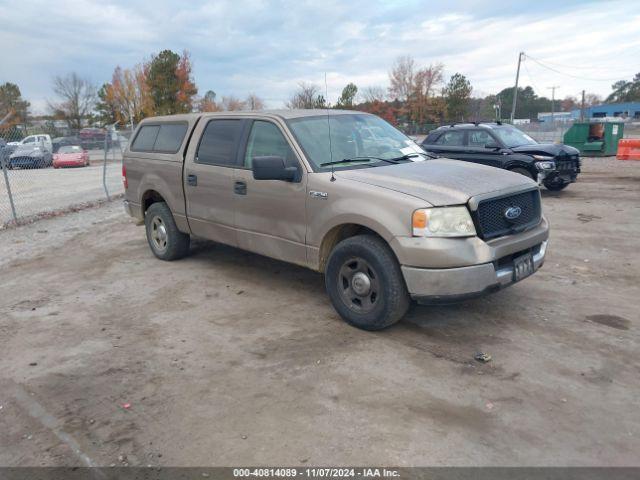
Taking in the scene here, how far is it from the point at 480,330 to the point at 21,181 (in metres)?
20.8

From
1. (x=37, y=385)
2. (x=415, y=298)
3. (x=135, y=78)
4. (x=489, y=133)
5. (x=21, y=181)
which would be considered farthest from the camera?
(x=135, y=78)

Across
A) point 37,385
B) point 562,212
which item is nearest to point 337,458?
point 37,385

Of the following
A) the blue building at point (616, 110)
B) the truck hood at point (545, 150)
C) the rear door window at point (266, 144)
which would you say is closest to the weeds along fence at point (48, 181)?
the rear door window at point (266, 144)

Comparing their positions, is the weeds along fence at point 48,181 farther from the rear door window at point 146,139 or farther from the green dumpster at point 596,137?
the green dumpster at point 596,137

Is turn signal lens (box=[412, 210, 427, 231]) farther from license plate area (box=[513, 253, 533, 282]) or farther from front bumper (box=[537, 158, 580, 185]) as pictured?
front bumper (box=[537, 158, 580, 185])

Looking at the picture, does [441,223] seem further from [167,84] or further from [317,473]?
[167,84]

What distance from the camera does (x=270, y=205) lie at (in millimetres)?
5082

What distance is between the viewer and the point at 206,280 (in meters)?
6.04

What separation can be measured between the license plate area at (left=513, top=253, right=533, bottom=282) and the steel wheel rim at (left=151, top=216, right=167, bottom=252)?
176 inches

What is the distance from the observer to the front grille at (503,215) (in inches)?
158

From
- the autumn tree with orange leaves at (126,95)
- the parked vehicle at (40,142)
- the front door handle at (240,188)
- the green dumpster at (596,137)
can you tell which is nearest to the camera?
the front door handle at (240,188)

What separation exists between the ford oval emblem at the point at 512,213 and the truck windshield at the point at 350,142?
4.10 ft

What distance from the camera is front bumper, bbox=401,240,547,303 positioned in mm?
3867

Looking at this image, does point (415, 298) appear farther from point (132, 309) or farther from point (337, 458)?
point (132, 309)
